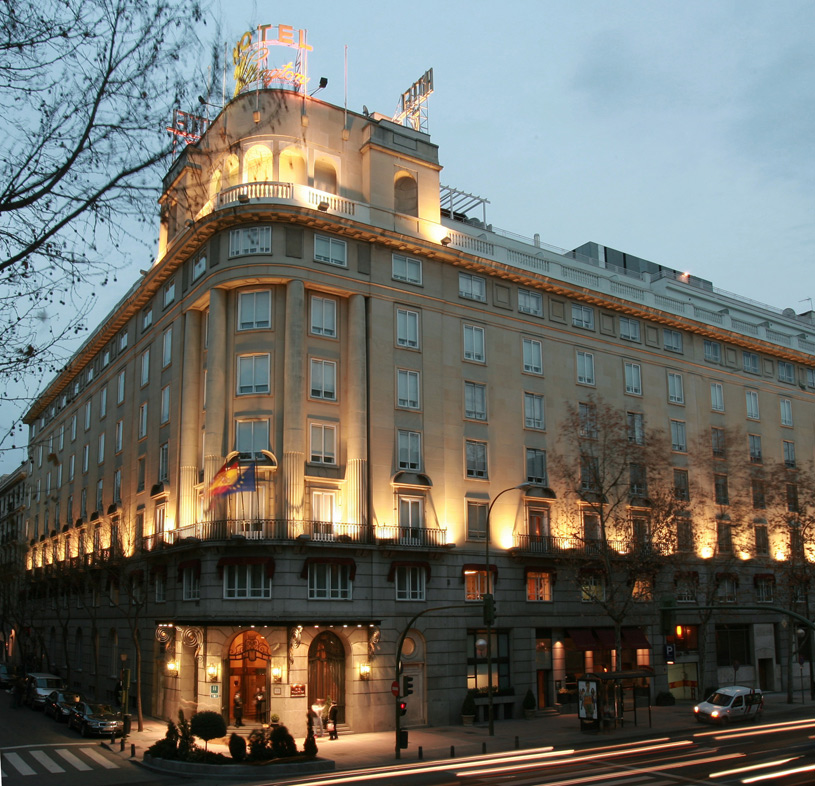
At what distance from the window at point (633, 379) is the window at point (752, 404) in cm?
1141

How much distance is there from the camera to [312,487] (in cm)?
4256

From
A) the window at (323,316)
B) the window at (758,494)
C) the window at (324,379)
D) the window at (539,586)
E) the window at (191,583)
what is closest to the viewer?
the window at (191,583)

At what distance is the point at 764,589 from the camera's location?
60.6 metres

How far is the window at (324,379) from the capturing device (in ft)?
144

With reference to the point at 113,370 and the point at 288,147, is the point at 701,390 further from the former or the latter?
the point at 113,370

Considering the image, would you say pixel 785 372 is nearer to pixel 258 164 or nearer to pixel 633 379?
pixel 633 379

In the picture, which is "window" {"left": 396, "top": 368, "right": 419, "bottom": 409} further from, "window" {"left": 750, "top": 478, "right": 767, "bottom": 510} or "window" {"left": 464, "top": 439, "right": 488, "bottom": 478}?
"window" {"left": 750, "top": 478, "right": 767, "bottom": 510}

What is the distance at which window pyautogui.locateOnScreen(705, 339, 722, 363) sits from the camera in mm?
61969

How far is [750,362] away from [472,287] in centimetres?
2615

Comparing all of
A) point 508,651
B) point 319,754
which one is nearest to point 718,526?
point 508,651

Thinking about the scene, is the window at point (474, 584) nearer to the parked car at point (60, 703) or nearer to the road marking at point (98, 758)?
the road marking at point (98, 758)

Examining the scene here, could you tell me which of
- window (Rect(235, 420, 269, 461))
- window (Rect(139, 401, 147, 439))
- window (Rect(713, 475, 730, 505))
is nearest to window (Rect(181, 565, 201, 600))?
window (Rect(235, 420, 269, 461))

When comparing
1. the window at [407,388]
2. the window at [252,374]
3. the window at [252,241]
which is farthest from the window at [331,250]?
the window at [407,388]

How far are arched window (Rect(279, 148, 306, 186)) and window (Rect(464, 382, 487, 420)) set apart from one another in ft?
47.6
